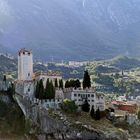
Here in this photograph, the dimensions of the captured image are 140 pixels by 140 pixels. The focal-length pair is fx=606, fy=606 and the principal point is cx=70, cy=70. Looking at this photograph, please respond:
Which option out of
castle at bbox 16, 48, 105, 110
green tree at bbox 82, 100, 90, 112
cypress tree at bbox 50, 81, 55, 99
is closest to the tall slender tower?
castle at bbox 16, 48, 105, 110

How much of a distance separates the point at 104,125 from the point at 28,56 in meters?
28.6

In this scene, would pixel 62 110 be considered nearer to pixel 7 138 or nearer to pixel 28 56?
pixel 7 138

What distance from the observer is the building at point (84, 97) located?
124 meters

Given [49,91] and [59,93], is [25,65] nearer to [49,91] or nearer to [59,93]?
[59,93]

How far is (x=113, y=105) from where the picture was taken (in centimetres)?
14475

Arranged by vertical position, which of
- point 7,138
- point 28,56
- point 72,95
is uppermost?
point 28,56

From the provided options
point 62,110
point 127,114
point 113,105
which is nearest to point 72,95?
point 62,110

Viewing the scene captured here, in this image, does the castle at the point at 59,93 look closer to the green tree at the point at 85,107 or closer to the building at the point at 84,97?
the building at the point at 84,97

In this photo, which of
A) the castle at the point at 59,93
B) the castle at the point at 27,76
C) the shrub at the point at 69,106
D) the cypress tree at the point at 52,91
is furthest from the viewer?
the castle at the point at 27,76

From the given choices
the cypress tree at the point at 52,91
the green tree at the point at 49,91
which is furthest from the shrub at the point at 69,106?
the green tree at the point at 49,91

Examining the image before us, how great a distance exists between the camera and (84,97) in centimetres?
12444

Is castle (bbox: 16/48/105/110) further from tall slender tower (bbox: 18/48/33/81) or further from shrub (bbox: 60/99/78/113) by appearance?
shrub (bbox: 60/99/78/113)

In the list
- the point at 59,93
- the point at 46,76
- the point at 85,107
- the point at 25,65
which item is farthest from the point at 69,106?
the point at 25,65

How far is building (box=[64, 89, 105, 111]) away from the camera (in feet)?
406
